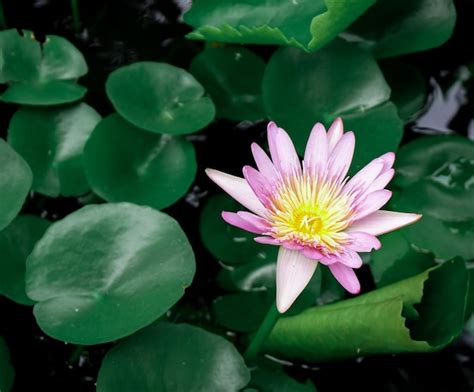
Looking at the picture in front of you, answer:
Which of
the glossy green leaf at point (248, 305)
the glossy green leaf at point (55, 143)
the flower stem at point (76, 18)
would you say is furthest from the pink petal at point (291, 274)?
the flower stem at point (76, 18)

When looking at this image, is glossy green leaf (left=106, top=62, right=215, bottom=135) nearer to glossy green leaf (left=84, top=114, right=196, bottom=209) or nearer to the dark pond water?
glossy green leaf (left=84, top=114, right=196, bottom=209)

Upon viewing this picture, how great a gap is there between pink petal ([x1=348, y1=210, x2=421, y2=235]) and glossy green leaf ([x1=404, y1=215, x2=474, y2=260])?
1.43ft

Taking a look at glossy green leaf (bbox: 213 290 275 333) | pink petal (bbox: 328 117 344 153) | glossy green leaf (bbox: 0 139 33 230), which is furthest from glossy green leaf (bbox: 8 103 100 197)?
pink petal (bbox: 328 117 344 153)

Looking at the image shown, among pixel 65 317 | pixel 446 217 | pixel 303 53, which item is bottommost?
pixel 446 217

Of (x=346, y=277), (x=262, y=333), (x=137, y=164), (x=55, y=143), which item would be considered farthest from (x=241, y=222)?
(x=55, y=143)

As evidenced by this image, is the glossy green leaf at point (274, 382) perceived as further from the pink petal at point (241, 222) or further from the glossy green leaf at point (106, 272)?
the pink petal at point (241, 222)

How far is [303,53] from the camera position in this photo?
1533 mm

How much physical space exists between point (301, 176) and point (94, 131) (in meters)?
0.57

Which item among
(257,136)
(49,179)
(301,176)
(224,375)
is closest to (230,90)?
(257,136)

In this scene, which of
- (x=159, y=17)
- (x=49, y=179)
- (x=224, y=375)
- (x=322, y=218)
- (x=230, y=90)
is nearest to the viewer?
(x=322, y=218)

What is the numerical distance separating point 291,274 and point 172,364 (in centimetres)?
30

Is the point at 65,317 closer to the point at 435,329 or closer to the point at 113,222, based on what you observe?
the point at 113,222

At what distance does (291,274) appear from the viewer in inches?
40.1

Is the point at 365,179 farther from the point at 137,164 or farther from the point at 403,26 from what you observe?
the point at 403,26
